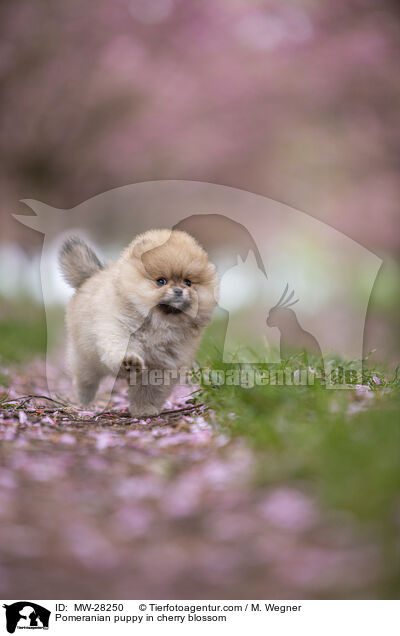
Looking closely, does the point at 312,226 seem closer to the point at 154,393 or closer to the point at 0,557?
the point at 154,393

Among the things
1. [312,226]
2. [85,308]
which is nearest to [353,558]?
[85,308]

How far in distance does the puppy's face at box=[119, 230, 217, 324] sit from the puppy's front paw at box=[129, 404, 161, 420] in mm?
374

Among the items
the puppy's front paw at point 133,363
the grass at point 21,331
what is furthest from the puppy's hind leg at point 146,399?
the grass at point 21,331

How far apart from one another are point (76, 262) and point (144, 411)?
0.83 metres

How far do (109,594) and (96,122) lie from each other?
82.2 inches

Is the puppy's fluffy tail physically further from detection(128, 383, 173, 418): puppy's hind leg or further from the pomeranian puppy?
detection(128, 383, 173, 418): puppy's hind leg

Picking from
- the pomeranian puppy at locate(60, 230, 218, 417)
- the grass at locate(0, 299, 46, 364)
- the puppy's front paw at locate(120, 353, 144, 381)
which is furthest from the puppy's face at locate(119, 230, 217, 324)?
the grass at locate(0, 299, 46, 364)

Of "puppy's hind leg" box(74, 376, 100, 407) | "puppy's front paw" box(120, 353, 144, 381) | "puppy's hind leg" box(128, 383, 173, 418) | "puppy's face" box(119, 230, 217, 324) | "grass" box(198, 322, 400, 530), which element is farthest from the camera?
"puppy's hind leg" box(74, 376, 100, 407)

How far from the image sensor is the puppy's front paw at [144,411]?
2.25 m
